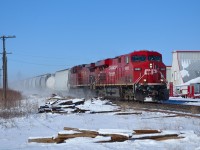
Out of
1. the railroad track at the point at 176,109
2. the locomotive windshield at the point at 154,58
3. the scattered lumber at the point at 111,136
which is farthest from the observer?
the locomotive windshield at the point at 154,58

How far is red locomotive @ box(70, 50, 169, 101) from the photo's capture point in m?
23.6

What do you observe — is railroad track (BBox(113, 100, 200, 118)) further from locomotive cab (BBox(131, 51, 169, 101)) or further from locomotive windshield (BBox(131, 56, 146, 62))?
locomotive windshield (BBox(131, 56, 146, 62))

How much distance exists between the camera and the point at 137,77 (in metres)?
24.0

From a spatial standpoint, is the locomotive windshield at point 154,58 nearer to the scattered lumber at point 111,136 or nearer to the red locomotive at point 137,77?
the red locomotive at point 137,77

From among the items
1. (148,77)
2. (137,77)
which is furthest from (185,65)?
(137,77)

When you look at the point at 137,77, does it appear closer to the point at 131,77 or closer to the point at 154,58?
the point at 131,77

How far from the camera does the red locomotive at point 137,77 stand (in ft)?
77.4

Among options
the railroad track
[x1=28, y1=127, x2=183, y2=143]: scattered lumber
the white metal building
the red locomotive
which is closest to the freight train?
the red locomotive

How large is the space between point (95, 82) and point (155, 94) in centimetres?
960

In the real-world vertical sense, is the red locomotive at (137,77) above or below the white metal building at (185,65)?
below

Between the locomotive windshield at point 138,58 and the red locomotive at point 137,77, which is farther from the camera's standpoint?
the locomotive windshield at point 138,58

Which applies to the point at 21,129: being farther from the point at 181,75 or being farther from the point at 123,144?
the point at 181,75

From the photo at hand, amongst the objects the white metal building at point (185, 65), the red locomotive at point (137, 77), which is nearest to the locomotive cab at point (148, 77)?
the red locomotive at point (137, 77)

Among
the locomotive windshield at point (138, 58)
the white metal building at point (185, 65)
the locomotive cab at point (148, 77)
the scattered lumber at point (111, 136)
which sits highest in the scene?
the white metal building at point (185, 65)
